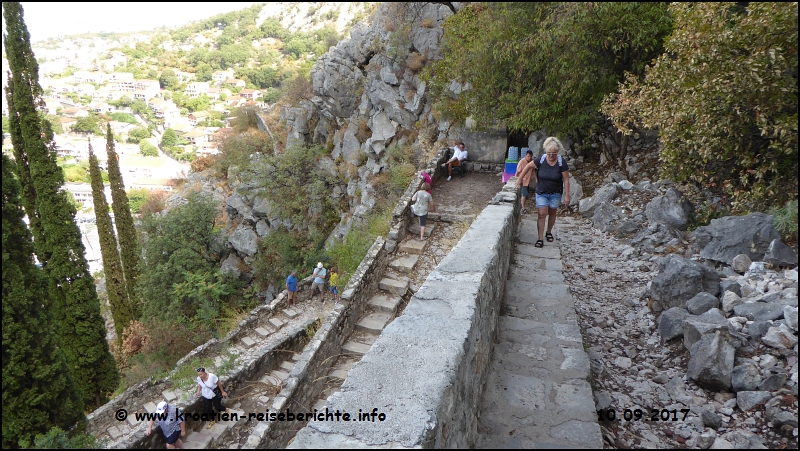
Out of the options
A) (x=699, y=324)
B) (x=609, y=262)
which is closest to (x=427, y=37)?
(x=609, y=262)

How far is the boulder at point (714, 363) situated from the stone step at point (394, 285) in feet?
20.0

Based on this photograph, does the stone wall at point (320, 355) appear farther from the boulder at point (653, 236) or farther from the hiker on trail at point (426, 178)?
the boulder at point (653, 236)

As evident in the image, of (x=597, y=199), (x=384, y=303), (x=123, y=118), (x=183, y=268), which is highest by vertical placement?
(x=123, y=118)

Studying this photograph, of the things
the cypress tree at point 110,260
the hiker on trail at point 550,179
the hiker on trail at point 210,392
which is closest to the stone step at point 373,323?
the hiker on trail at point 210,392

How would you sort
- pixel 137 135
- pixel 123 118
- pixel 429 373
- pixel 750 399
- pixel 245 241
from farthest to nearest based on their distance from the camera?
pixel 123 118
pixel 137 135
pixel 245 241
pixel 750 399
pixel 429 373

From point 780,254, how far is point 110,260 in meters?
22.0

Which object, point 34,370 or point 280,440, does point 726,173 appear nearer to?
point 280,440

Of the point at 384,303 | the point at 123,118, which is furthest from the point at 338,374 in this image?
the point at 123,118

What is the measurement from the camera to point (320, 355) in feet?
27.0

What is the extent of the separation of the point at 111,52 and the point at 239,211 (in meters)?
124

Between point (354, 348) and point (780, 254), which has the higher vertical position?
point (780, 254)

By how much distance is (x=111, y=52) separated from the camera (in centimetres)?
11525

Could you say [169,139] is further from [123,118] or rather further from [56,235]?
[56,235]

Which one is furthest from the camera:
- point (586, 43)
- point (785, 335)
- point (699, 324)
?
point (586, 43)
